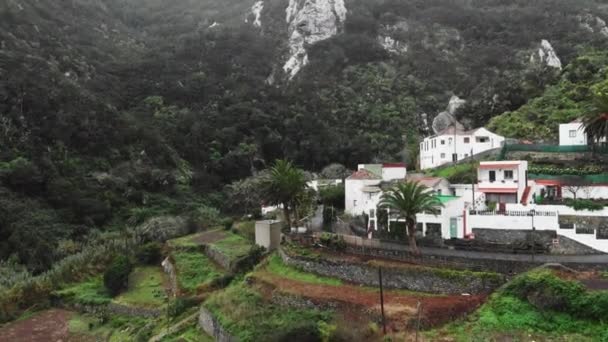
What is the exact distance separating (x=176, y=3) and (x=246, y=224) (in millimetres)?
165258

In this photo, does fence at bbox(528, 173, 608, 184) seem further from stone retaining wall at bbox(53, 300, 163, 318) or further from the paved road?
stone retaining wall at bbox(53, 300, 163, 318)

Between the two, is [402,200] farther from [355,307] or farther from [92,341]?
[92,341]

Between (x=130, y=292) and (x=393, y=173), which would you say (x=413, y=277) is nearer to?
(x=393, y=173)

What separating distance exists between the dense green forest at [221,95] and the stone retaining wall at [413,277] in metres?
32.6

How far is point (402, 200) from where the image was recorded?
89.8 ft

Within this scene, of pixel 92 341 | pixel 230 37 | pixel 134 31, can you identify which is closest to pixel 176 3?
pixel 134 31

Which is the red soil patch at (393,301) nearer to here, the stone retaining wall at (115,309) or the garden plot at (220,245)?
the garden plot at (220,245)

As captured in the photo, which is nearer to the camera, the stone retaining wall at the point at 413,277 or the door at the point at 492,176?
the stone retaining wall at the point at 413,277

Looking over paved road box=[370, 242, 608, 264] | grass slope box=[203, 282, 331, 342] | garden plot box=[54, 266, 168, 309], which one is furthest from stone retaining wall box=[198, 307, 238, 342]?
paved road box=[370, 242, 608, 264]

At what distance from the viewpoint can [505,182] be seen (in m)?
36.0

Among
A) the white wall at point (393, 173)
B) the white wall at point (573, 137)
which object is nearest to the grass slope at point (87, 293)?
the white wall at point (393, 173)

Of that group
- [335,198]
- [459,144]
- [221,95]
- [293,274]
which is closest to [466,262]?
[293,274]

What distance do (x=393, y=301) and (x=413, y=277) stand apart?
2.09 m

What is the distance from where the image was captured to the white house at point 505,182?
1388 inches
